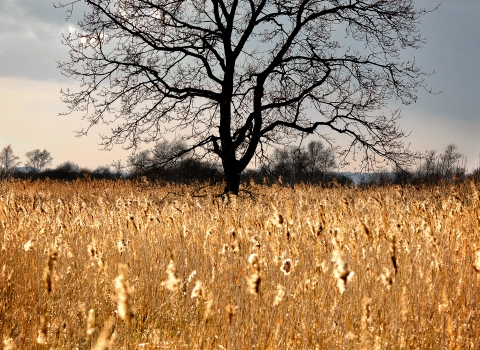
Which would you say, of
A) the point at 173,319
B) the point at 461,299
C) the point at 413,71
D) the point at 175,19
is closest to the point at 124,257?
the point at 173,319

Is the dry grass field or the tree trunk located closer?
the dry grass field

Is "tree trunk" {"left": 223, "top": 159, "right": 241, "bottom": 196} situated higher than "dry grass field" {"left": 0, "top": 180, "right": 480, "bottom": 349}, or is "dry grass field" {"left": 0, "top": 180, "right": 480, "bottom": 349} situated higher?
"tree trunk" {"left": 223, "top": 159, "right": 241, "bottom": 196}

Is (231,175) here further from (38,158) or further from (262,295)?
(38,158)

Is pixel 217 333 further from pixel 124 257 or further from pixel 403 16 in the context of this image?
pixel 403 16

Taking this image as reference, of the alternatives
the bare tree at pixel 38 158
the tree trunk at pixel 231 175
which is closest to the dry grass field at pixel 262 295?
the tree trunk at pixel 231 175

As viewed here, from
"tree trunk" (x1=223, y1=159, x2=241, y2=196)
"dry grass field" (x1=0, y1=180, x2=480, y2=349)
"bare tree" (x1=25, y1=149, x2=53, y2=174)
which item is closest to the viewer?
"dry grass field" (x1=0, y1=180, x2=480, y2=349)

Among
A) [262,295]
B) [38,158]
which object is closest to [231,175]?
[262,295]

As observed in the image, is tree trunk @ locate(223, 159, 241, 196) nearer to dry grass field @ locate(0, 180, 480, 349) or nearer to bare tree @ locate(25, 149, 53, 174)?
dry grass field @ locate(0, 180, 480, 349)

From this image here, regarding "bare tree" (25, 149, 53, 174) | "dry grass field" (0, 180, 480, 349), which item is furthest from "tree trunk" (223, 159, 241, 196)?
"bare tree" (25, 149, 53, 174)

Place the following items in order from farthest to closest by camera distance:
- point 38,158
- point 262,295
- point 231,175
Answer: point 38,158 → point 231,175 → point 262,295

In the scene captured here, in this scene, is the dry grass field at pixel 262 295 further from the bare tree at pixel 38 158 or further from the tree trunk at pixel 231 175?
the bare tree at pixel 38 158

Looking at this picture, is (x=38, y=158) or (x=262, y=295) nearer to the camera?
(x=262, y=295)

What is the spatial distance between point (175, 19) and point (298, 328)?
9.81 meters

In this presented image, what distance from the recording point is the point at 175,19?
10859 millimetres
